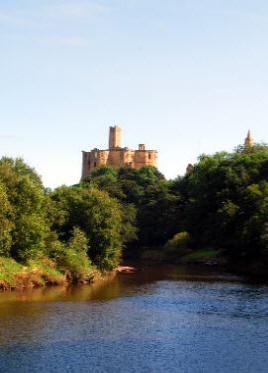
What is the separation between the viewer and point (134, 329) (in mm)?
29094

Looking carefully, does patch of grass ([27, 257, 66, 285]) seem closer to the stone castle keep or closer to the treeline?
the treeline

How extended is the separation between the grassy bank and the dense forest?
103mm

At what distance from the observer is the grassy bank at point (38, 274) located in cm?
4069

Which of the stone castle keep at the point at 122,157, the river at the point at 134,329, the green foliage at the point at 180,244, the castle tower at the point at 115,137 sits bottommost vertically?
the river at the point at 134,329

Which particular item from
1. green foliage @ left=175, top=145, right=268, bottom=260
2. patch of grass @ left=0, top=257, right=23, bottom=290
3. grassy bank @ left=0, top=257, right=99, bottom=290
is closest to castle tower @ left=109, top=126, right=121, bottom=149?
green foliage @ left=175, top=145, right=268, bottom=260

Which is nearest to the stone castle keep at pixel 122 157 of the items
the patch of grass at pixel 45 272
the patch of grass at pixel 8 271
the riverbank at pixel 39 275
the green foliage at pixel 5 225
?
the riverbank at pixel 39 275

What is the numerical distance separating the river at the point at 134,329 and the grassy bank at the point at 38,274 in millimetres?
1397

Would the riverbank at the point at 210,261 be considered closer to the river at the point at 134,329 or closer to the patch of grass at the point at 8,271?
the river at the point at 134,329

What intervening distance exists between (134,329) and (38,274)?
56.9ft

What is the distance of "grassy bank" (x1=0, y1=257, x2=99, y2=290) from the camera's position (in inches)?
1602

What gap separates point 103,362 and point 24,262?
74.7ft

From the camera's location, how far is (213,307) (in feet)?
120

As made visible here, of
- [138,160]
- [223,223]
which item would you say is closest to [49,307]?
[223,223]

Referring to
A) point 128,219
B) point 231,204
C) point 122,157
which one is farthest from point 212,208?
point 122,157
